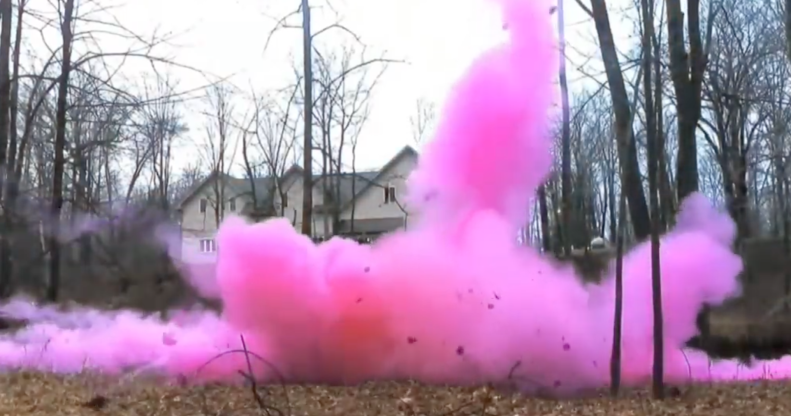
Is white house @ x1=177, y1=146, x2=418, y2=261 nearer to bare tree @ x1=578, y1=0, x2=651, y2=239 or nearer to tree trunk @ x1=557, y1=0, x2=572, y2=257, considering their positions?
tree trunk @ x1=557, y1=0, x2=572, y2=257

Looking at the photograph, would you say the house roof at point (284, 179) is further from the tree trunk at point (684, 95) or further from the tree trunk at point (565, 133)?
the tree trunk at point (684, 95)

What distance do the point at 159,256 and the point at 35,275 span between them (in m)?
3.78

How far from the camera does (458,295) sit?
485 inches

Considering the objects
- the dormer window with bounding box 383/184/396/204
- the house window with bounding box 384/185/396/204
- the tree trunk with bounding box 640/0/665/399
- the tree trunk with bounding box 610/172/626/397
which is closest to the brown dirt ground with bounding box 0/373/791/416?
the tree trunk with bounding box 610/172/626/397

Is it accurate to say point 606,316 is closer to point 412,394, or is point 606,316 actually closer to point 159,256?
point 412,394

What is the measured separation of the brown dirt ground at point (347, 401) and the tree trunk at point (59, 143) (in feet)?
28.2

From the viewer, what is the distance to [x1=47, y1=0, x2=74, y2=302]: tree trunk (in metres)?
17.8

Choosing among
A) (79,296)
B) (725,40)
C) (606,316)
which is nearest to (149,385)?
(606,316)

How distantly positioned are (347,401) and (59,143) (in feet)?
42.9

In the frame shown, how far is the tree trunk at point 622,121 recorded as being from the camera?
36.9 feet

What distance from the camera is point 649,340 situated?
1319cm

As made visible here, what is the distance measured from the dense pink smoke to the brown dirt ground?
1.30 metres

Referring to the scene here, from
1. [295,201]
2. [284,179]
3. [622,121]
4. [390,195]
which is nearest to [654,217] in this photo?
[622,121]

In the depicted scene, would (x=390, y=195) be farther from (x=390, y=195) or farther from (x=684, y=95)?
(x=684, y=95)
